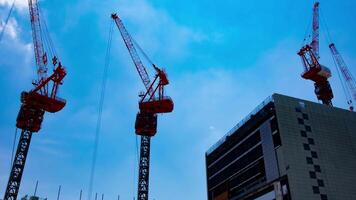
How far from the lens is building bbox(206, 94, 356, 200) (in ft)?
316

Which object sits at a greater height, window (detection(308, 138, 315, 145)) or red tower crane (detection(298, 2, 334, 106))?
red tower crane (detection(298, 2, 334, 106))

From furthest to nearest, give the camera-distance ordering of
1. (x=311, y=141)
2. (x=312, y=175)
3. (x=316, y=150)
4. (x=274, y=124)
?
(x=311, y=141) < (x=274, y=124) < (x=316, y=150) < (x=312, y=175)

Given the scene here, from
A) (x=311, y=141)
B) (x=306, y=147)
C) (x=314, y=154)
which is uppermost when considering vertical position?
(x=311, y=141)

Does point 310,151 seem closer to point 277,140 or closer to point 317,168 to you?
point 317,168

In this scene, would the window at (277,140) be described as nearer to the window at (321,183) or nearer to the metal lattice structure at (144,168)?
the window at (321,183)

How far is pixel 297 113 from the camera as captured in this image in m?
108

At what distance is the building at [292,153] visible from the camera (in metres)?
96.4

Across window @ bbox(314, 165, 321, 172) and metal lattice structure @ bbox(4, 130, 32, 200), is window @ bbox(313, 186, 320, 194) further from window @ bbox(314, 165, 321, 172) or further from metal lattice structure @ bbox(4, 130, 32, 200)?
metal lattice structure @ bbox(4, 130, 32, 200)

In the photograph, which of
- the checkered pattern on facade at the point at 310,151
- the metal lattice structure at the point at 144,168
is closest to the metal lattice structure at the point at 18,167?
the metal lattice structure at the point at 144,168

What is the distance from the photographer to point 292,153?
9881cm

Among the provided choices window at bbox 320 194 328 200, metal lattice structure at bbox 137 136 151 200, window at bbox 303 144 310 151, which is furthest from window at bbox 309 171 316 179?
metal lattice structure at bbox 137 136 151 200

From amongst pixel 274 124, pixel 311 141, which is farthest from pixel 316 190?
pixel 274 124

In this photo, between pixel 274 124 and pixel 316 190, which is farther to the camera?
pixel 274 124

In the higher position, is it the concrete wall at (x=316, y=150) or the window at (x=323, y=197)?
the concrete wall at (x=316, y=150)
